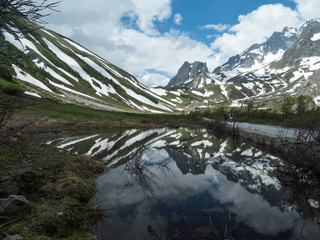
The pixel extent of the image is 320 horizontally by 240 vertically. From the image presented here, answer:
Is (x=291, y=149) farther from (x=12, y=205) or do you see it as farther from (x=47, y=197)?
(x=12, y=205)

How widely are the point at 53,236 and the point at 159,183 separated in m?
8.44

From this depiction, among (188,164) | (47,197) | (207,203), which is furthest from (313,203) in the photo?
(47,197)

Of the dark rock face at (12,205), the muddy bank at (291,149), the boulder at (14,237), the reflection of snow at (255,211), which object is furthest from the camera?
the muddy bank at (291,149)

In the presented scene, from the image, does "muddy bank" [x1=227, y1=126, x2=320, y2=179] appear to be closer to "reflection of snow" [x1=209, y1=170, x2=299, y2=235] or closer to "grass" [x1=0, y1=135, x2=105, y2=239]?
"reflection of snow" [x1=209, y1=170, x2=299, y2=235]

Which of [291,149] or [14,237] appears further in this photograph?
[291,149]

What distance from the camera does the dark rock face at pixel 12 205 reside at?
768 cm

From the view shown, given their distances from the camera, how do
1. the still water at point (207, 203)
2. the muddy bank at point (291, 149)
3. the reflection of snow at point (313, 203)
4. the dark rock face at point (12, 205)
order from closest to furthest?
1. the dark rock face at point (12, 205)
2. the still water at point (207, 203)
3. the reflection of snow at point (313, 203)
4. the muddy bank at point (291, 149)

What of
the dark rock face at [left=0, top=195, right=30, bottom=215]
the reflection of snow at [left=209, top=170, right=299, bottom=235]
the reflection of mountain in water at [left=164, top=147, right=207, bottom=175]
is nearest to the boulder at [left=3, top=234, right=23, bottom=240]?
the dark rock face at [left=0, top=195, right=30, bottom=215]

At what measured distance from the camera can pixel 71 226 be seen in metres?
8.24

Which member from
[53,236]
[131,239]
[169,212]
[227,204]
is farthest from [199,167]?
[53,236]

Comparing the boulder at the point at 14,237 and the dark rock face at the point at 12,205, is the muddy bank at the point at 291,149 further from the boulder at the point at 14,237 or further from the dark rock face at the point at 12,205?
the dark rock face at the point at 12,205

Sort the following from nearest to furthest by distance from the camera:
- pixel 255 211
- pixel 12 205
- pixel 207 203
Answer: pixel 12 205 < pixel 255 211 < pixel 207 203

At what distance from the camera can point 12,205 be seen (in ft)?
26.1

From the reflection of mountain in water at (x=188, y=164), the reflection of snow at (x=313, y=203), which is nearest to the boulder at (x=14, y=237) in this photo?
the reflection of mountain in water at (x=188, y=164)
